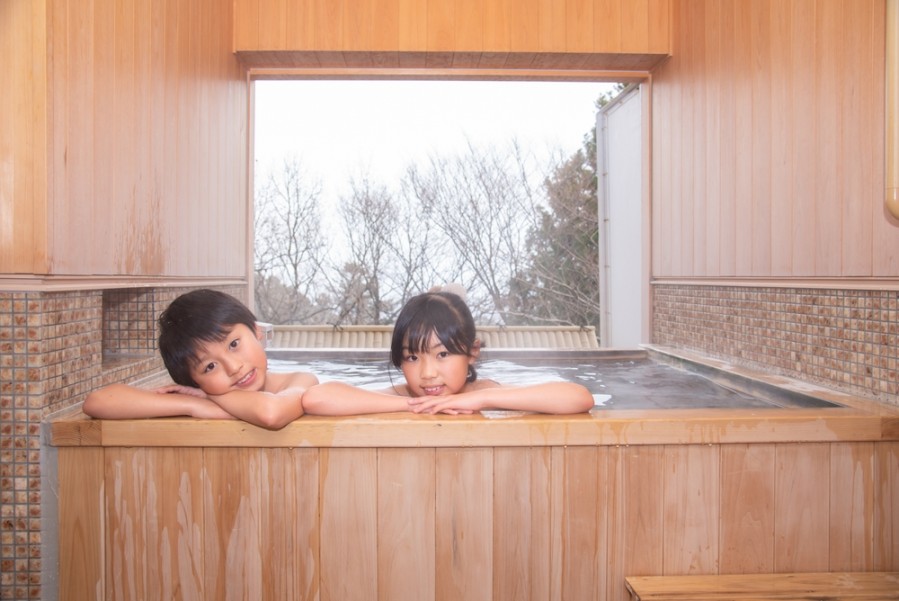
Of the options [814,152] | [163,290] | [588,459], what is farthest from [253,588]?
[814,152]

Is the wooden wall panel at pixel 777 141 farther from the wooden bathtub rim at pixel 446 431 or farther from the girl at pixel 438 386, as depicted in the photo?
the girl at pixel 438 386

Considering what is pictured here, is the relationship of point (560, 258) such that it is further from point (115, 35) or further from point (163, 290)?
point (115, 35)

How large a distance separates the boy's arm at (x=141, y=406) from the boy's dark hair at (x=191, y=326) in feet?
0.45

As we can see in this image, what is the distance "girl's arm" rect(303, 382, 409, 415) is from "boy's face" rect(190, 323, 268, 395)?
0.20 m

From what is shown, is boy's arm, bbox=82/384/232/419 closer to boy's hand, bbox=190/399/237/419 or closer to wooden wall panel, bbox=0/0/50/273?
boy's hand, bbox=190/399/237/419

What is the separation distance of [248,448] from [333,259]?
544 centimetres

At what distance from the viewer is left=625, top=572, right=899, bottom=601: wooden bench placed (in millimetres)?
1592

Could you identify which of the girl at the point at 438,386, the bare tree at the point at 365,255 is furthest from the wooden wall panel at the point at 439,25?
the bare tree at the point at 365,255

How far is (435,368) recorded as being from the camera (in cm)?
201

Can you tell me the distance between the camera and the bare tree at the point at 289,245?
22.9ft

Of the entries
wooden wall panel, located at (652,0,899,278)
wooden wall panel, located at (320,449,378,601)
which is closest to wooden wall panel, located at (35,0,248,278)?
wooden wall panel, located at (320,449,378,601)

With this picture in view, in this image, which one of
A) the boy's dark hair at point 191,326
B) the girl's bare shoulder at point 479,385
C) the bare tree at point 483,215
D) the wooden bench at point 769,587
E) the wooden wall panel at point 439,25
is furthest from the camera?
the bare tree at point 483,215

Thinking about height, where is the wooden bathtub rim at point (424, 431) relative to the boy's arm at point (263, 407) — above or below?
below

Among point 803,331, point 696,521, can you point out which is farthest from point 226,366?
point 803,331
